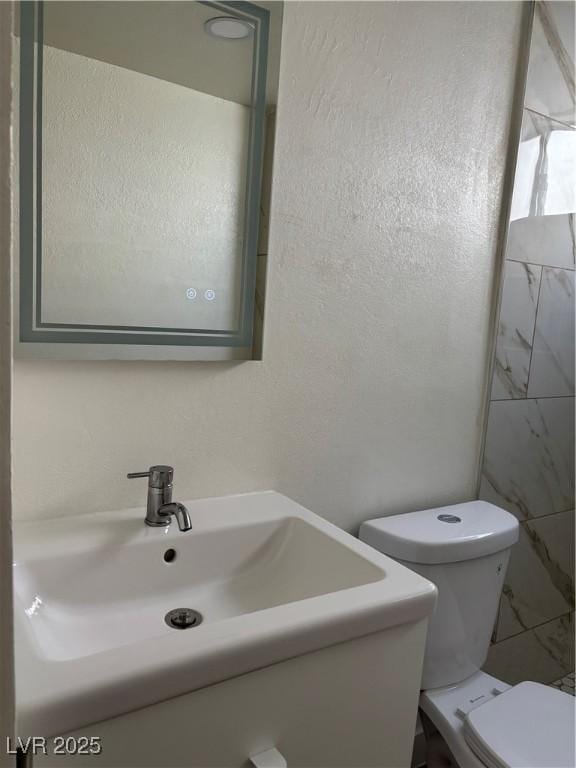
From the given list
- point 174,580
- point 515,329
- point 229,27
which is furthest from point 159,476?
point 515,329

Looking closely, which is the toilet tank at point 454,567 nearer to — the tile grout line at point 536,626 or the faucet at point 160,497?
the tile grout line at point 536,626

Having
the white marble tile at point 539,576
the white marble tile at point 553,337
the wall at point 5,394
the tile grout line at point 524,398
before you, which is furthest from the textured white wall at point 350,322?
the wall at point 5,394

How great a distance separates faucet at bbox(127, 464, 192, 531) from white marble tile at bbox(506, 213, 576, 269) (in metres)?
1.13

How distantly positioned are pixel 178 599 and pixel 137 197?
0.73 meters

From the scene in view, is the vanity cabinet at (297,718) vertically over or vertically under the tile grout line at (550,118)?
under

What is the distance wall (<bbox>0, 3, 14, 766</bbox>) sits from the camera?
31 centimetres

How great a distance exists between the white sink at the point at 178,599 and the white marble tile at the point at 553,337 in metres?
0.98

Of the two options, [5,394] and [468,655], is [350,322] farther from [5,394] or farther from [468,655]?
[5,394]

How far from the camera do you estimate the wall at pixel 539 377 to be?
165 cm

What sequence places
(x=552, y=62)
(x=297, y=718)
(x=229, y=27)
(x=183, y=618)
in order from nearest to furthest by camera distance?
(x=297, y=718) → (x=183, y=618) → (x=229, y=27) → (x=552, y=62)

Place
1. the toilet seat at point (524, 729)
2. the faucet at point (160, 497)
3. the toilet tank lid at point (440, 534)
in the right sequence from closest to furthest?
the faucet at point (160, 497) < the toilet seat at point (524, 729) < the toilet tank lid at point (440, 534)

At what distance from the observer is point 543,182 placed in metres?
1.69

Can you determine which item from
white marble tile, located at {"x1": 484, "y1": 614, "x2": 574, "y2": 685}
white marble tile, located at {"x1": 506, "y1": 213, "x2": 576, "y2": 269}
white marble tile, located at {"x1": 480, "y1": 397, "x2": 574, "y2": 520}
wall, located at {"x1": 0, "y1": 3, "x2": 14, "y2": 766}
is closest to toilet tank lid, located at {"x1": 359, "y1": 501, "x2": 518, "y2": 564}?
white marble tile, located at {"x1": 480, "y1": 397, "x2": 574, "y2": 520}

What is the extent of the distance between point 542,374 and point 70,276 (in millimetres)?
1411
